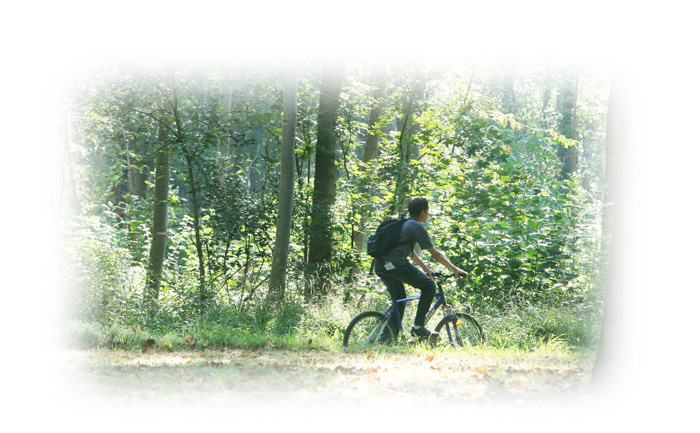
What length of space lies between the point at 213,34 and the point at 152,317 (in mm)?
5945

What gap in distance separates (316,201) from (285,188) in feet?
6.96

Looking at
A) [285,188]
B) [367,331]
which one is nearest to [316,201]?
[285,188]

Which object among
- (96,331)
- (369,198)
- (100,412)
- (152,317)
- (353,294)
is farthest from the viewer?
(369,198)

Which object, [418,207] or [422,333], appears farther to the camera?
[422,333]

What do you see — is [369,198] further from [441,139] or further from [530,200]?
[530,200]

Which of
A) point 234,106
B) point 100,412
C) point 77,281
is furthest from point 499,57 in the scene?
point 100,412

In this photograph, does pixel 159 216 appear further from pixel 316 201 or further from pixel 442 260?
pixel 442 260

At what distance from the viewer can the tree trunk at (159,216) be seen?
12.1 meters

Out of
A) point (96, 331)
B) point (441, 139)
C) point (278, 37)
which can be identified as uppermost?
point (278, 37)

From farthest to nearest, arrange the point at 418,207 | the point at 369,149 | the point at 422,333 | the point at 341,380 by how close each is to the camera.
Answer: the point at 369,149
the point at 422,333
the point at 418,207
the point at 341,380

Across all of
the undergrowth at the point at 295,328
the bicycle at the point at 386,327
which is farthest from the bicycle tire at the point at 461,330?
the undergrowth at the point at 295,328

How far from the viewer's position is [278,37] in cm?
1102

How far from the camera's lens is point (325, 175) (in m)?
12.7

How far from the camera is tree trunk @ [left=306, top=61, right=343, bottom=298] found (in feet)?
39.8
